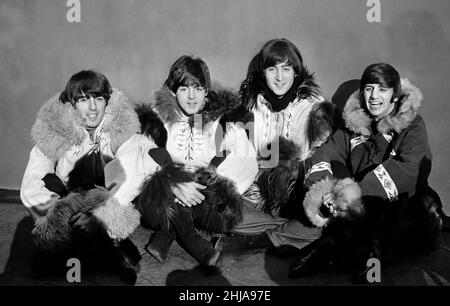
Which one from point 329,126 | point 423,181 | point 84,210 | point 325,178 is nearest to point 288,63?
point 329,126

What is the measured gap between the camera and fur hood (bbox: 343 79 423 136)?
210 cm

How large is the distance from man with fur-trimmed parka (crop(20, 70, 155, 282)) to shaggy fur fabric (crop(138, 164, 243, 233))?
8 cm

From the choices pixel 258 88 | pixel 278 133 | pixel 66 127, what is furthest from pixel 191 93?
pixel 66 127

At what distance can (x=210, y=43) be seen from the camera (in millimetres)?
2842

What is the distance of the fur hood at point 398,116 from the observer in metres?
2.10

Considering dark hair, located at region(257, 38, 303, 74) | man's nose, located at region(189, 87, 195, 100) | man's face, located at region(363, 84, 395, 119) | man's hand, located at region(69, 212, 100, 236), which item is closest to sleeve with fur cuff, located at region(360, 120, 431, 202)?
man's face, located at region(363, 84, 395, 119)

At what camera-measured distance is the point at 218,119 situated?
2.44m

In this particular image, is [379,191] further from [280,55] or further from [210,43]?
[210,43]

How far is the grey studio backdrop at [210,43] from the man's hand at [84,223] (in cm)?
117

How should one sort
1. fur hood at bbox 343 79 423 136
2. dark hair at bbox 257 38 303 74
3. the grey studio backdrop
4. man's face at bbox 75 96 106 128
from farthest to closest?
the grey studio backdrop
dark hair at bbox 257 38 303 74
man's face at bbox 75 96 106 128
fur hood at bbox 343 79 423 136

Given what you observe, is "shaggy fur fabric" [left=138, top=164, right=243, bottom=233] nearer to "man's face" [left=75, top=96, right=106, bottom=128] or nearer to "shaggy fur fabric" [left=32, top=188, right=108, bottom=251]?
"shaggy fur fabric" [left=32, top=188, right=108, bottom=251]

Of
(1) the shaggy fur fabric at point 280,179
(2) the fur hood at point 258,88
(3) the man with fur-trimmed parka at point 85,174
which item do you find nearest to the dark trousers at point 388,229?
(1) the shaggy fur fabric at point 280,179
